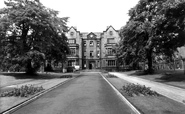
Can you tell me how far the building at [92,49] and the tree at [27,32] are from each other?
30.5 meters

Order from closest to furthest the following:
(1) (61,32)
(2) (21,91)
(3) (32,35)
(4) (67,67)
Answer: (2) (21,91) < (3) (32,35) < (1) (61,32) < (4) (67,67)

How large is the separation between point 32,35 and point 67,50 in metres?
7.98

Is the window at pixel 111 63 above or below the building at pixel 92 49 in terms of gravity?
below

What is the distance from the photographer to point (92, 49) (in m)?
67.6

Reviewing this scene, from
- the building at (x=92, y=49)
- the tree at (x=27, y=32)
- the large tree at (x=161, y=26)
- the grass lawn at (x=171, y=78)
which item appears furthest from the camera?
the building at (x=92, y=49)

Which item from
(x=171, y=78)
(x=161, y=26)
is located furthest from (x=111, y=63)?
(x=161, y=26)

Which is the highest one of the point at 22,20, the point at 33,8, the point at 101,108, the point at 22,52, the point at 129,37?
the point at 33,8

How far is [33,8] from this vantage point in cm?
2806

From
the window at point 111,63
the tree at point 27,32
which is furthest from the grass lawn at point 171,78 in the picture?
the window at point 111,63

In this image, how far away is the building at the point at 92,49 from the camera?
62.5 m

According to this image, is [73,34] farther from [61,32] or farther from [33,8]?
[33,8]

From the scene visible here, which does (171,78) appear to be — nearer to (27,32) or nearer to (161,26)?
(161,26)

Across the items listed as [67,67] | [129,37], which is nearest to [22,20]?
[129,37]

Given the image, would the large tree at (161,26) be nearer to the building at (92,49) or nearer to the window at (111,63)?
the window at (111,63)
